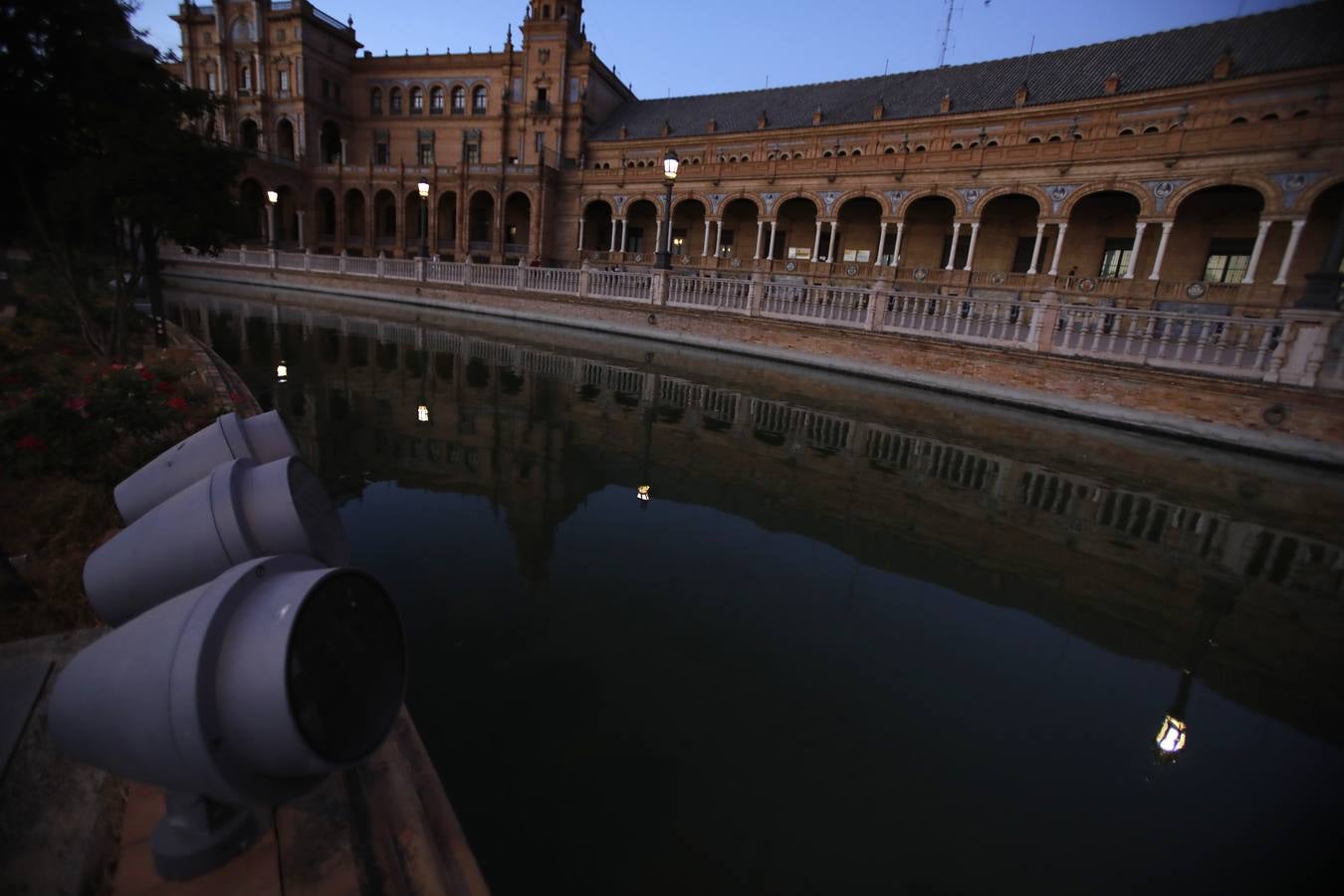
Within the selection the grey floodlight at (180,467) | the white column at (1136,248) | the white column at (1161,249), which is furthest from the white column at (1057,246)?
the grey floodlight at (180,467)

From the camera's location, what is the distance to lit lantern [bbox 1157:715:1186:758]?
2986mm

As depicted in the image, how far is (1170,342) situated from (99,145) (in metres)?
16.5

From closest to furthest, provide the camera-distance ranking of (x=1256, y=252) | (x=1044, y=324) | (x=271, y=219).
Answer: (x=1044, y=324)
(x=1256, y=252)
(x=271, y=219)

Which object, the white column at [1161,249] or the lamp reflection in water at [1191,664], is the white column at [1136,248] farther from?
the lamp reflection in water at [1191,664]

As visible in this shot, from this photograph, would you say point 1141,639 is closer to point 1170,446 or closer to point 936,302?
point 1170,446

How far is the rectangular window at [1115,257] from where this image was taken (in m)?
24.2

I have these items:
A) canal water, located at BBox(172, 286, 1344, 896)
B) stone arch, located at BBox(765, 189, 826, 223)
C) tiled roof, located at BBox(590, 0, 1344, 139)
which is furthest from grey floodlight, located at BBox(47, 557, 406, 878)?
tiled roof, located at BBox(590, 0, 1344, 139)

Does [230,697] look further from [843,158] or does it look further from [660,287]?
[843,158]

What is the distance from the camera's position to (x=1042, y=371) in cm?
1181

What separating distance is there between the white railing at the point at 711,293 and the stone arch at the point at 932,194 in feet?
43.3

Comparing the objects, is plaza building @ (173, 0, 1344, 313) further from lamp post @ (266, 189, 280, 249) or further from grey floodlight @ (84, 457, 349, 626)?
grey floodlight @ (84, 457, 349, 626)

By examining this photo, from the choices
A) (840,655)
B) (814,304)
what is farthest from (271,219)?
(840,655)

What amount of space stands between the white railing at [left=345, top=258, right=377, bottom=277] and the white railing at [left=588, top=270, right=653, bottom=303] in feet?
38.4

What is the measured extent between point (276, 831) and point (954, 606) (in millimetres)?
4002
